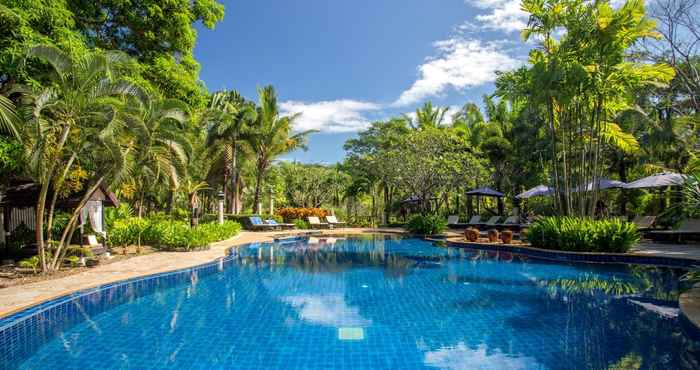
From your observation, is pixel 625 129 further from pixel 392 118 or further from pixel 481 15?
pixel 392 118

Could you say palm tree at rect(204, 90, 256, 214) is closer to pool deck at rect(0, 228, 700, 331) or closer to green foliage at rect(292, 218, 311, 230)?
green foliage at rect(292, 218, 311, 230)

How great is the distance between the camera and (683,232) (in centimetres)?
1223

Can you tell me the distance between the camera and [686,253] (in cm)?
1002

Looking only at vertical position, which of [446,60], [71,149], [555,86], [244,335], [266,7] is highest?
[266,7]

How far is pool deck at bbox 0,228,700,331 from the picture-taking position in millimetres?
5508

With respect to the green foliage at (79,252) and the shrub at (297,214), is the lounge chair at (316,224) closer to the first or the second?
the shrub at (297,214)

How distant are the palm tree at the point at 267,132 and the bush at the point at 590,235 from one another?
A: 19.0m

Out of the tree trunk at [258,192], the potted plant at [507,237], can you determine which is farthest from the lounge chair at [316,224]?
the potted plant at [507,237]

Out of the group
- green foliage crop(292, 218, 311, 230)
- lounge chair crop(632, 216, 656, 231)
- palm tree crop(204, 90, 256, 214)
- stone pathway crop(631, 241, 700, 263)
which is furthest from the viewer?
green foliage crop(292, 218, 311, 230)

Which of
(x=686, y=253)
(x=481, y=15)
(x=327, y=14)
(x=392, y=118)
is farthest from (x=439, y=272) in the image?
(x=392, y=118)

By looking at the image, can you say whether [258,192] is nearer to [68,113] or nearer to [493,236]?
[493,236]

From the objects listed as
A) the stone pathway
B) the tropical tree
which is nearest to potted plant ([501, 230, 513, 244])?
the tropical tree

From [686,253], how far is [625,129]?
10615mm

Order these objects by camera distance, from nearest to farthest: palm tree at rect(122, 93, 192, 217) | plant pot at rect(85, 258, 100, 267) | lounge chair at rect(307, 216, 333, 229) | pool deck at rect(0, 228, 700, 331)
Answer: pool deck at rect(0, 228, 700, 331) < palm tree at rect(122, 93, 192, 217) < plant pot at rect(85, 258, 100, 267) < lounge chair at rect(307, 216, 333, 229)
